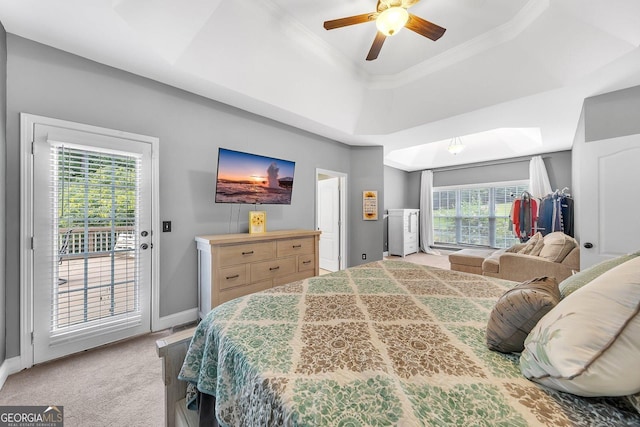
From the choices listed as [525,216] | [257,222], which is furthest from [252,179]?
[525,216]

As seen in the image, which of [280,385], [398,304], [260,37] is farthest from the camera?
[260,37]

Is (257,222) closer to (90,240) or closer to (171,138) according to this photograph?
(171,138)

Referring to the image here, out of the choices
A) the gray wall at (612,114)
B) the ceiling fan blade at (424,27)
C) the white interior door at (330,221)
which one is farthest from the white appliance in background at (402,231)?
the ceiling fan blade at (424,27)

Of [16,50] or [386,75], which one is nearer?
[16,50]

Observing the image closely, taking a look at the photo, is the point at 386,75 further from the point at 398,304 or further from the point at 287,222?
the point at 398,304

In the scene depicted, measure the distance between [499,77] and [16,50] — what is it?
435 centimetres

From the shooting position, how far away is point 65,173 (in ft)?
6.56

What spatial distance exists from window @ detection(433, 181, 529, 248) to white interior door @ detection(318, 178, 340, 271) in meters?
3.75

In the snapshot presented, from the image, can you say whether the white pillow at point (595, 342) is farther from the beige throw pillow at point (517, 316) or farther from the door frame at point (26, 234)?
the door frame at point (26, 234)

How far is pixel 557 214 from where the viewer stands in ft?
14.0

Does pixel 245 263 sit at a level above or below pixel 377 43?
below

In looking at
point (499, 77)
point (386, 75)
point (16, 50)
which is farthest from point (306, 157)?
Result: point (16, 50)

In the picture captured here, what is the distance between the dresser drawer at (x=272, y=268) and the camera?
275 centimetres

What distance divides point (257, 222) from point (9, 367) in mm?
2234
